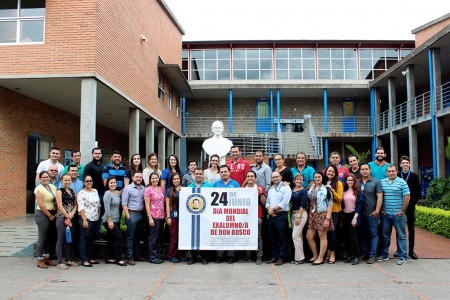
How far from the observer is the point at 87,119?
404 inches

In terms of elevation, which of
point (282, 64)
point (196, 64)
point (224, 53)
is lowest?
point (282, 64)

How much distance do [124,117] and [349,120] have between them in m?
15.8

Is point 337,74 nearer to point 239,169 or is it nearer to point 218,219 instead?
point 239,169

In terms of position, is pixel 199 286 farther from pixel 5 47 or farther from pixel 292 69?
pixel 292 69

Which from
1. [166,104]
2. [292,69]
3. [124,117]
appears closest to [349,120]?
[292,69]

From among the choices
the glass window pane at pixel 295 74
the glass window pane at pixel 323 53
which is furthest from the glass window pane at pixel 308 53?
the glass window pane at pixel 295 74

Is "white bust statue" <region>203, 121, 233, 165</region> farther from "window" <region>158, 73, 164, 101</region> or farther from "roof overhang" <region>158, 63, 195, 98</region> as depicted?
"window" <region>158, 73, 164, 101</region>

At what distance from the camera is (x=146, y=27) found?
1592cm

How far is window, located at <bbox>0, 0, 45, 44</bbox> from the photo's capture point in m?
10.8

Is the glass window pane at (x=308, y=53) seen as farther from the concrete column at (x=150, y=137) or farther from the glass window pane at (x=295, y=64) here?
the concrete column at (x=150, y=137)

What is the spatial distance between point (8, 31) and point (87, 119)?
3500 millimetres

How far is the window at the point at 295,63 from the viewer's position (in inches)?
1040

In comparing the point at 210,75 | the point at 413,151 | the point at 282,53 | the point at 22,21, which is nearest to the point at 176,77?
the point at 210,75

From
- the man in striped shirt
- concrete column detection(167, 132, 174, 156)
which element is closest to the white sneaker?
the man in striped shirt
